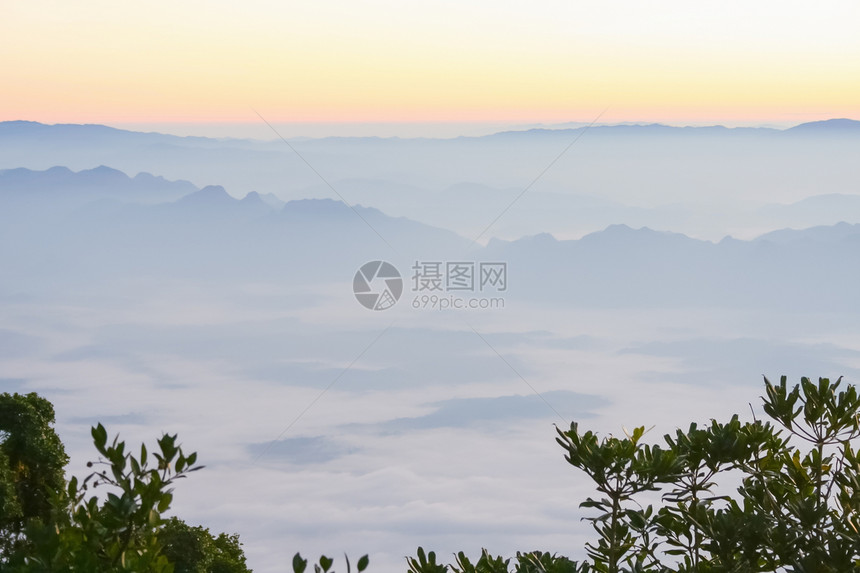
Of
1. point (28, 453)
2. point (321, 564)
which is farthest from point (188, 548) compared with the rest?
point (321, 564)

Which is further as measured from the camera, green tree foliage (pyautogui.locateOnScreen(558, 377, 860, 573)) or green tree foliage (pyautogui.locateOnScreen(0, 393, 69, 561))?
green tree foliage (pyautogui.locateOnScreen(0, 393, 69, 561))

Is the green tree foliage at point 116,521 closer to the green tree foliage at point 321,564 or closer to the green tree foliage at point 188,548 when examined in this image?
Answer: the green tree foliage at point 321,564

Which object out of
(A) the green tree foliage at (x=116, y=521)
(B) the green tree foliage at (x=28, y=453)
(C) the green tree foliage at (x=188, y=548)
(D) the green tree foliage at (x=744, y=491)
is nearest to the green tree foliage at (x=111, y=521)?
(A) the green tree foliage at (x=116, y=521)

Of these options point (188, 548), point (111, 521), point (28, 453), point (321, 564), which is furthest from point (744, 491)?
point (28, 453)

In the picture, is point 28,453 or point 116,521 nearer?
point 116,521

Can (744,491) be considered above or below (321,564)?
above

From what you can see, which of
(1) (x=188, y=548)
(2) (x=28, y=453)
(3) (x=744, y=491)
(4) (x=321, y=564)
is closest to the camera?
(4) (x=321, y=564)

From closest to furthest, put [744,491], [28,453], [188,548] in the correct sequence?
[744,491]
[188,548]
[28,453]

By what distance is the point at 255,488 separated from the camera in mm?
159250

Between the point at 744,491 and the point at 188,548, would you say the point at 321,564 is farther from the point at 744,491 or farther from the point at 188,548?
the point at 188,548

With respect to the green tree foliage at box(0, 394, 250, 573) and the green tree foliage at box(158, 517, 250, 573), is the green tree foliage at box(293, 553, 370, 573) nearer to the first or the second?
the green tree foliage at box(0, 394, 250, 573)

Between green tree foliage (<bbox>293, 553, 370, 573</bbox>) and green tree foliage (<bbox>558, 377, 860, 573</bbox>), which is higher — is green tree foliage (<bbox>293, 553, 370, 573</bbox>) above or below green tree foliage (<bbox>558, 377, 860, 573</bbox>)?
below

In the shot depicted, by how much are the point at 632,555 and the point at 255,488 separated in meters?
161

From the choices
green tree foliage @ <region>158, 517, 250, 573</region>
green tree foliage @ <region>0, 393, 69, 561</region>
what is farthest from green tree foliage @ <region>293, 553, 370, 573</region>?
green tree foliage @ <region>0, 393, 69, 561</region>
